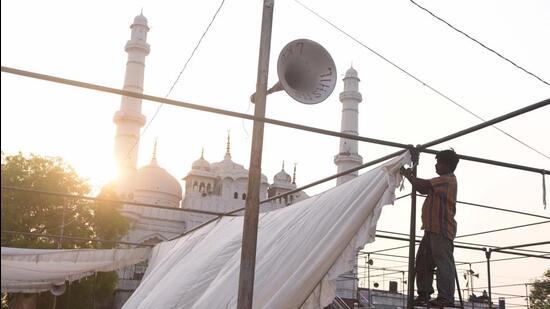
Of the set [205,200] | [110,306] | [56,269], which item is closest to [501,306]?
[56,269]

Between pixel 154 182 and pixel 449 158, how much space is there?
2922 centimetres

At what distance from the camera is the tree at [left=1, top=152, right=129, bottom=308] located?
1766cm

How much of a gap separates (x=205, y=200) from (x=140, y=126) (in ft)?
23.7

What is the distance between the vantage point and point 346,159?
2759 centimetres

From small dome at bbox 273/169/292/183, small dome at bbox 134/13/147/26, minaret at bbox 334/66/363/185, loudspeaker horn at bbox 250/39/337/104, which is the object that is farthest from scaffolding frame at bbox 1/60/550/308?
small dome at bbox 273/169/292/183

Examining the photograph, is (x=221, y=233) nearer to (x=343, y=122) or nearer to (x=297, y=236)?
(x=297, y=236)

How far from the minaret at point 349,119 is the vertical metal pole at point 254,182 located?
2325 centimetres

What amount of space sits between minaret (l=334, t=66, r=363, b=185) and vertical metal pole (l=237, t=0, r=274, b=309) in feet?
76.3

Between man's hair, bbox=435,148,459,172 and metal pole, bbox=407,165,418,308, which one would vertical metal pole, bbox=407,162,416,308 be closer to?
metal pole, bbox=407,165,418,308

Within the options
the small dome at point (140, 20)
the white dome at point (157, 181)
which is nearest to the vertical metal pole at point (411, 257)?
the small dome at point (140, 20)

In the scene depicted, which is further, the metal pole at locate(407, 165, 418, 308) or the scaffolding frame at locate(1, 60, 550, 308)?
the metal pole at locate(407, 165, 418, 308)

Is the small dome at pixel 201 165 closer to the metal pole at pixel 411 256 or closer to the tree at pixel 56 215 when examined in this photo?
the tree at pixel 56 215

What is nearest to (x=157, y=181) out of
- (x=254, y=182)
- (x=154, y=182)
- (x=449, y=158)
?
(x=154, y=182)

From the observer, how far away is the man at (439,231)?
3537 mm
